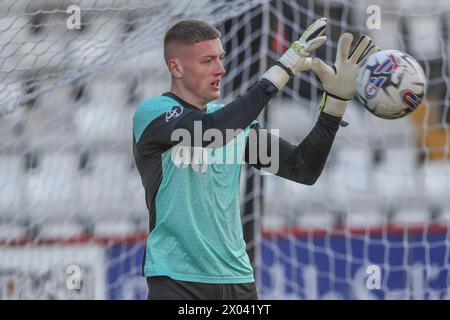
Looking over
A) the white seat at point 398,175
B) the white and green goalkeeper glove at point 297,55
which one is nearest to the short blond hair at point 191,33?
the white and green goalkeeper glove at point 297,55

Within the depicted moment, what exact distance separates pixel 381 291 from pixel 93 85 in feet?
8.37

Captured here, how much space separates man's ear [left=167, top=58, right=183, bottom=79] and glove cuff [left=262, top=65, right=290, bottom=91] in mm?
455

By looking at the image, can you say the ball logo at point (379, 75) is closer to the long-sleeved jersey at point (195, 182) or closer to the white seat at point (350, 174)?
the long-sleeved jersey at point (195, 182)

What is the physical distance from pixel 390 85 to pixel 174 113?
901 mm

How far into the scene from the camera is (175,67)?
4.06m

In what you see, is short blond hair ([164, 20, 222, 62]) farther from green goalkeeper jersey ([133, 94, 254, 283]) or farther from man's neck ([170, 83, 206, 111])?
green goalkeeper jersey ([133, 94, 254, 283])

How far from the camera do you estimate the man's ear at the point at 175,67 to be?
4.04 meters

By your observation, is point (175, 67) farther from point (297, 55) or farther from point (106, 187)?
point (106, 187)

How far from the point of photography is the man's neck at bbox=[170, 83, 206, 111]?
4012 millimetres

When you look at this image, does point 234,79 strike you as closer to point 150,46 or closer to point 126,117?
point 150,46

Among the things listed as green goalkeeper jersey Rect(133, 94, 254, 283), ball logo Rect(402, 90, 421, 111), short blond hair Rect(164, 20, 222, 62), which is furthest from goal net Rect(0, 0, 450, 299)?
ball logo Rect(402, 90, 421, 111)

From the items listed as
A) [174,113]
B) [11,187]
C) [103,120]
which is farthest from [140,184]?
[174,113]

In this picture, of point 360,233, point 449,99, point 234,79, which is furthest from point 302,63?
point 449,99

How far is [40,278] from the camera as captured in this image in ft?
20.2
